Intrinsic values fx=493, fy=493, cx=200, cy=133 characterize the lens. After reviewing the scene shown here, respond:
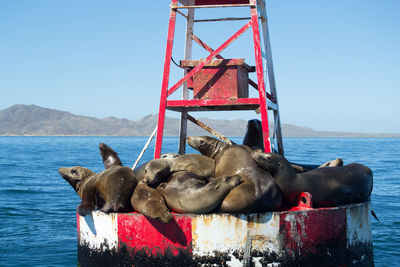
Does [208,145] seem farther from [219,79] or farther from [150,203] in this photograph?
[150,203]

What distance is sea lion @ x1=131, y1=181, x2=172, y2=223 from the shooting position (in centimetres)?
533

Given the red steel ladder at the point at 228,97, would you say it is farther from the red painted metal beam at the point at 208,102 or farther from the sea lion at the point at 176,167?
the sea lion at the point at 176,167

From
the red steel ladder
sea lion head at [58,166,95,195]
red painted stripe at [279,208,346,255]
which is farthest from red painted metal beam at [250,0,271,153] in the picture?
sea lion head at [58,166,95,195]

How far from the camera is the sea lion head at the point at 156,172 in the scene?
6012 millimetres

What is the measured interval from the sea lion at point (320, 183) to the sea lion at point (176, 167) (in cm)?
66

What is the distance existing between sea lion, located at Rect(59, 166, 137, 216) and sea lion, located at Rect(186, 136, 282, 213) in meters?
1.16

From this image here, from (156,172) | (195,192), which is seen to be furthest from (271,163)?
(156,172)

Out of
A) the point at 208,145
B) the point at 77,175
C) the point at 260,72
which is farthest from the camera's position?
the point at 260,72

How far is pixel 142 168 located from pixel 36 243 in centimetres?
396

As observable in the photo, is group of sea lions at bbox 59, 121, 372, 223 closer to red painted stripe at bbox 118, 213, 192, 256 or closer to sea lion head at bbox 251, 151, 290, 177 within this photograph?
sea lion head at bbox 251, 151, 290, 177

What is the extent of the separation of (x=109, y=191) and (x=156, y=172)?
61 cm

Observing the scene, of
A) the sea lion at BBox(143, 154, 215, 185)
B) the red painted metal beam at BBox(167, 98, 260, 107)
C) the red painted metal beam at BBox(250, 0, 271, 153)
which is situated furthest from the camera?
the red painted metal beam at BBox(167, 98, 260, 107)

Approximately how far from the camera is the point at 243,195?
5430 mm

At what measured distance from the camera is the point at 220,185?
18.0ft
